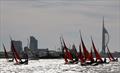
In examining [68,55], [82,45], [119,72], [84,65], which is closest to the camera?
[119,72]

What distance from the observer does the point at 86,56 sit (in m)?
144

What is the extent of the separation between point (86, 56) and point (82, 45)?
5.71m

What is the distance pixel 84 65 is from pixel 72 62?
60.7ft

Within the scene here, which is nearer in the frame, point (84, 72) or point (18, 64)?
point (84, 72)

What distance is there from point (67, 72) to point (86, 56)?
107 feet

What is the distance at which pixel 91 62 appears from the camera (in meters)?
149

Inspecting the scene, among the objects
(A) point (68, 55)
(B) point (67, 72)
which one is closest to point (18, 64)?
(A) point (68, 55)

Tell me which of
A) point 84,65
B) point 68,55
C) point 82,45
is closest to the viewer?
point 82,45

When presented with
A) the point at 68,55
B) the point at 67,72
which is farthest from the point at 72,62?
the point at 67,72

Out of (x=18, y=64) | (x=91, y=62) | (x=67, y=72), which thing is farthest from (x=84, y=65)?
(x=67, y=72)

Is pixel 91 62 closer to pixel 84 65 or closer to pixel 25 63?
pixel 84 65

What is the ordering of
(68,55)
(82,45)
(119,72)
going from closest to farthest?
1. (119,72)
2. (82,45)
3. (68,55)

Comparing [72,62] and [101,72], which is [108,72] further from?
[72,62]

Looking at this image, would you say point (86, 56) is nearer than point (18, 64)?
Yes
